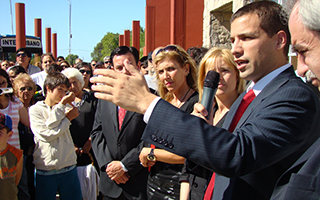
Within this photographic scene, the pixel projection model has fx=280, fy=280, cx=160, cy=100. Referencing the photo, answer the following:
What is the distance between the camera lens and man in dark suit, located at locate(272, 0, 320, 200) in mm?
1068

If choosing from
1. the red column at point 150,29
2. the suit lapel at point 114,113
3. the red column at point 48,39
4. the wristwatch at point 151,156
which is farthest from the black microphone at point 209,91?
the red column at point 48,39

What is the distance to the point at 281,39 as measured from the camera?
5.31ft

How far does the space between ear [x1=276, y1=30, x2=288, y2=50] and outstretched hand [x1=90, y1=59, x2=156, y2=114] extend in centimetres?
84

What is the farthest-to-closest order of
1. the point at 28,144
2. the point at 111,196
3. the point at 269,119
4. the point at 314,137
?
the point at 28,144
the point at 111,196
the point at 314,137
the point at 269,119

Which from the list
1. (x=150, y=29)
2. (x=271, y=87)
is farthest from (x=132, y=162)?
(x=150, y=29)

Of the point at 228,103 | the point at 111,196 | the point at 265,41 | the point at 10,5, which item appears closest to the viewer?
the point at 265,41

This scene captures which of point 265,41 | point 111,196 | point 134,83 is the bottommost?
point 111,196

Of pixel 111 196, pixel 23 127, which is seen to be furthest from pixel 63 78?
pixel 111 196

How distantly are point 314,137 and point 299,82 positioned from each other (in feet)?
0.95

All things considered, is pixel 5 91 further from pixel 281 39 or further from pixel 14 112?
pixel 281 39

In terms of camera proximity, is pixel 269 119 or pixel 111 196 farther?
pixel 111 196

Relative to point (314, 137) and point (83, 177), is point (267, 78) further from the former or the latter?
point (83, 177)

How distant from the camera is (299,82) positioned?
4.76 feet

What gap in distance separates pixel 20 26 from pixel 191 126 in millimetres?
13792
